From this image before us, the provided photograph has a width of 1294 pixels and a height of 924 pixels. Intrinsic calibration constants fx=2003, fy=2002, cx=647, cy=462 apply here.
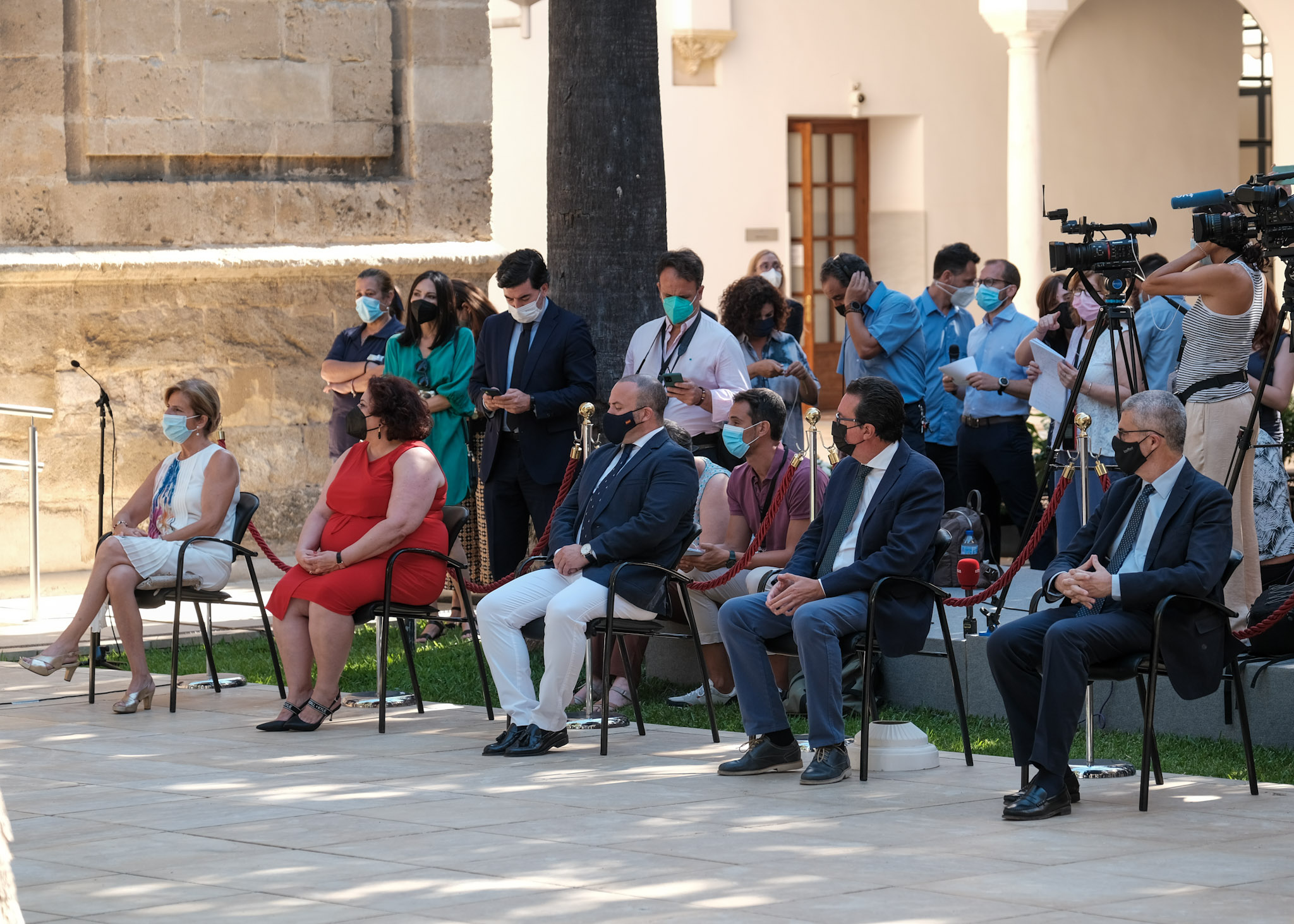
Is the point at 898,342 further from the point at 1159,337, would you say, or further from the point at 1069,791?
the point at 1069,791

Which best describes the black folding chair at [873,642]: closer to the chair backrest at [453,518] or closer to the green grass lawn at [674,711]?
the green grass lawn at [674,711]

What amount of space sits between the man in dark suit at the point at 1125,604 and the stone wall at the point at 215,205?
273 inches

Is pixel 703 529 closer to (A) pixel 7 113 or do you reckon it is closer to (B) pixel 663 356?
(B) pixel 663 356

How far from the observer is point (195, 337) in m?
12.0

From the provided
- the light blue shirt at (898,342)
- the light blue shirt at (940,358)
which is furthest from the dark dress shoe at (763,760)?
the light blue shirt at (940,358)

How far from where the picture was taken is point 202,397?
336 inches

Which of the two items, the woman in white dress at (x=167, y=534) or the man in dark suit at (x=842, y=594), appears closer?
the man in dark suit at (x=842, y=594)

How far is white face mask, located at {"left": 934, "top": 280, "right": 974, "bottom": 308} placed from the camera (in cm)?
1062

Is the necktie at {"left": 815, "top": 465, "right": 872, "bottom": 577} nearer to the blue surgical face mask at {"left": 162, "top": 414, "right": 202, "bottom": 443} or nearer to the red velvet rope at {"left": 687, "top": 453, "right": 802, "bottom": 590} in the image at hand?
the red velvet rope at {"left": 687, "top": 453, "right": 802, "bottom": 590}

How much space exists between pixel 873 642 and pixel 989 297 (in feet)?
13.9

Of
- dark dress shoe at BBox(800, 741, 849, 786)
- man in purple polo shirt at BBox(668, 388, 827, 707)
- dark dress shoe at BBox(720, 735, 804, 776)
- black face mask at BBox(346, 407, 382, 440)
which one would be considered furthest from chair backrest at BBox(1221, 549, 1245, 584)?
black face mask at BBox(346, 407, 382, 440)

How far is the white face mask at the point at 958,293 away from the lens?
10625mm

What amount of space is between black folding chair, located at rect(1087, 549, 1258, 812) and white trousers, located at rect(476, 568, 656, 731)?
1742 mm

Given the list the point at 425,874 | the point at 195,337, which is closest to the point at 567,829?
the point at 425,874
